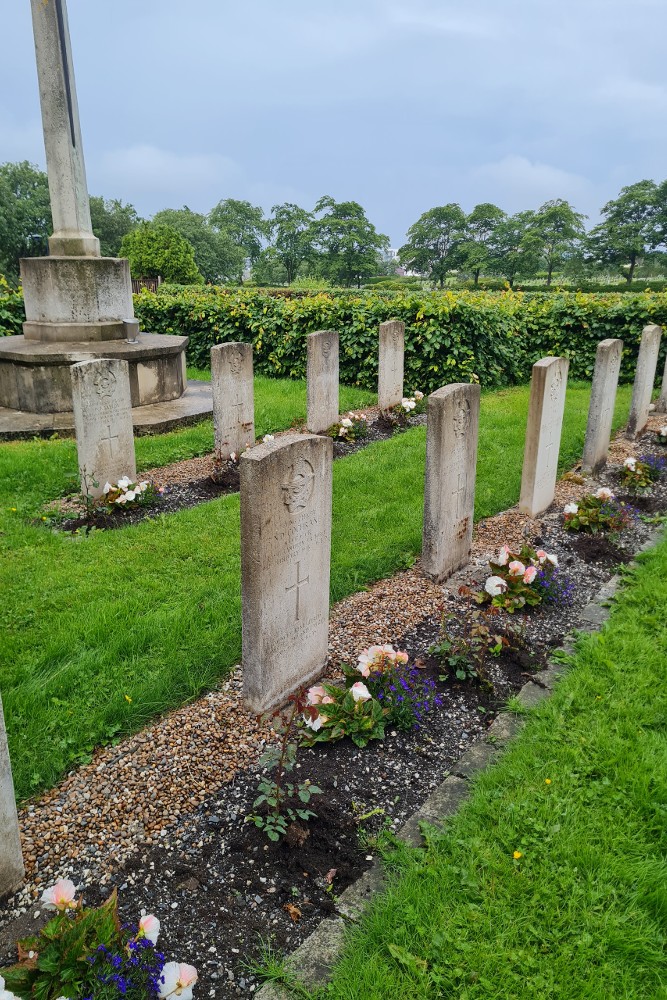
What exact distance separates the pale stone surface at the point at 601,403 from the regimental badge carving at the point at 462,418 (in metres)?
2.93

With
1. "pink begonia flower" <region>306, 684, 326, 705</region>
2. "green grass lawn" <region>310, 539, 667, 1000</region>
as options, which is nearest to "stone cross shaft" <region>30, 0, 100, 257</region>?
"pink begonia flower" <region>306, 684, 326, 705</region>

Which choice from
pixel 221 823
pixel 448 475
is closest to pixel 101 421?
pixel 448 475

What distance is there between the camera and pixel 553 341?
518 inches

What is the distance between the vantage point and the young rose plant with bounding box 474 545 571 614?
14.6 ft

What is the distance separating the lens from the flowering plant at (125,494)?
19.1 feet

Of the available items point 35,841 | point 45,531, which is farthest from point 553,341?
point 35,841

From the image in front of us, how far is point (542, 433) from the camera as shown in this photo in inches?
235

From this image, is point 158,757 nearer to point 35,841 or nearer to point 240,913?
point 35,841

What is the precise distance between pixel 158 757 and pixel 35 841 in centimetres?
61

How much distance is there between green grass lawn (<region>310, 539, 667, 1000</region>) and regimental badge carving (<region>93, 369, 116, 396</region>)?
15.1 ft

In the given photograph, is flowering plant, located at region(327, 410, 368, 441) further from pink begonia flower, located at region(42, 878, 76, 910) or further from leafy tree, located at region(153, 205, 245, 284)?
leafy tree, located at region(153, 205, 245, 284)

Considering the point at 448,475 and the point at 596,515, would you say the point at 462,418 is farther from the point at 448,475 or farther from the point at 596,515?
the point at 596,515

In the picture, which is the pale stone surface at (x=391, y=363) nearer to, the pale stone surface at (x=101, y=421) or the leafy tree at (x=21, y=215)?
the pale stone surface at (x=101, y=421)

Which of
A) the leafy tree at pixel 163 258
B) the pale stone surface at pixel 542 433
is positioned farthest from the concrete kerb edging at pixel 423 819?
the leafy tree at pixel 163 258
